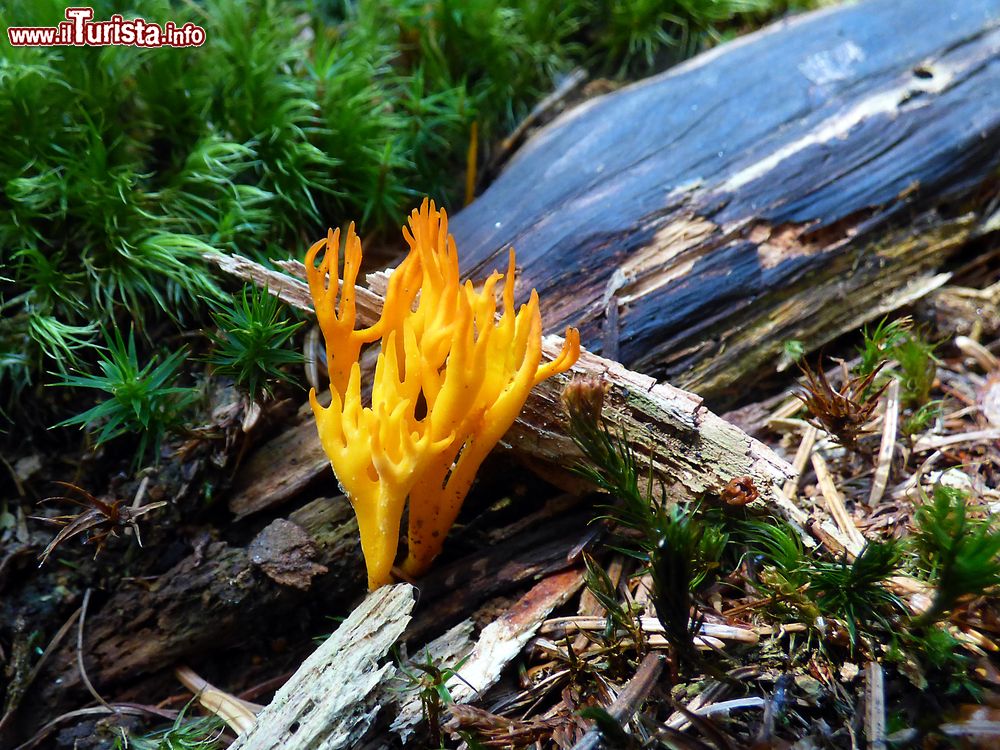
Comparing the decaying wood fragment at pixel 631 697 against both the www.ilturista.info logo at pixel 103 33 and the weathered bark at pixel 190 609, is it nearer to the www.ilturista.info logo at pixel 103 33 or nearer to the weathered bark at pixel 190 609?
the weathered bark at pixel 190 609

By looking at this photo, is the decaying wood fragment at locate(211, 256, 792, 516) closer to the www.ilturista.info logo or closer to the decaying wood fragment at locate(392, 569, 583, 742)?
the decaying wood fragment at locate(392, 569, 583, 742)

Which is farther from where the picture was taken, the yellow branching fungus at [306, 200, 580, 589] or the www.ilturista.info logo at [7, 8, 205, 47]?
the www.ilturista.info logo at [7, 8, 205, 47]

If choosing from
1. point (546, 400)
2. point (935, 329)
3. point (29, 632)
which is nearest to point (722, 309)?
point (546, 400)

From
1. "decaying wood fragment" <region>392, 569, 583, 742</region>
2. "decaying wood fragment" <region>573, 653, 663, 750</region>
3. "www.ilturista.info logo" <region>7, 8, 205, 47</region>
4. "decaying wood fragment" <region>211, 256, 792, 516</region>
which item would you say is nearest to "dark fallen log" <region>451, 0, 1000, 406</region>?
"decaying wood fragment" <region>211, 256, 792, 516</region>

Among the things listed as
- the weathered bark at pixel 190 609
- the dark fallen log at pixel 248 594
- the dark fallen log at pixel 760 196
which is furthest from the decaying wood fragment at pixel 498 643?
the dark fallen log at pixel 760 196

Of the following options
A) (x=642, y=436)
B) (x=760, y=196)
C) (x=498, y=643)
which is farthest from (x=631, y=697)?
(x=760, y=196)

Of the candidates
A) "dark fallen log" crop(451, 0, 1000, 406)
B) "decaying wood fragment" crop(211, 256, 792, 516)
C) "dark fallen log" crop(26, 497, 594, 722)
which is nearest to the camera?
"decaying wood fragment" crop(211, 256, 792, 516)
